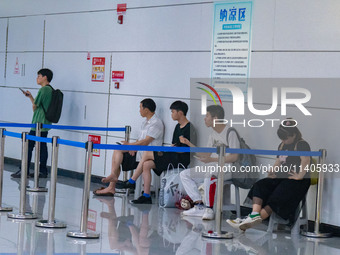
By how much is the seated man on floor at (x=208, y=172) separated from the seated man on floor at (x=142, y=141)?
87cm

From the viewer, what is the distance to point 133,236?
23.6 feet

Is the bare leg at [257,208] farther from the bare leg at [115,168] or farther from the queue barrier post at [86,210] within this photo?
the bare leg at [115,168]

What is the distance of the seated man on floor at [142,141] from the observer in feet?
32.1

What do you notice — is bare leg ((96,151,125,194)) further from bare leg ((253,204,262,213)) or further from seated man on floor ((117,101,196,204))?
bare leg ((253,204,262,213))

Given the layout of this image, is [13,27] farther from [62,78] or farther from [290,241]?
[290,241]

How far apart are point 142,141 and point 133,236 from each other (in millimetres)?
2692

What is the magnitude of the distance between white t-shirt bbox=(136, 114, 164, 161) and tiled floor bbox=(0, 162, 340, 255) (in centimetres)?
103

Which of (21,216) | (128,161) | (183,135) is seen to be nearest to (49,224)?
(21,216)

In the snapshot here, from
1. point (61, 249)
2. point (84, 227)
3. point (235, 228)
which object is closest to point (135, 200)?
point (235, 228)

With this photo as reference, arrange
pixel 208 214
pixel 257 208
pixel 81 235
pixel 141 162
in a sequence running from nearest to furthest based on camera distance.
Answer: pixel 81 235 < pixel 257 208 < pixel 208 214 < pixel 141 162

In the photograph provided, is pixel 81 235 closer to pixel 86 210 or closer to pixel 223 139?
pixel 86 210

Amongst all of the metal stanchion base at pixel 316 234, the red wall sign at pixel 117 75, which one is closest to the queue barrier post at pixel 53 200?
the metal stanchion base at pixel 316 234

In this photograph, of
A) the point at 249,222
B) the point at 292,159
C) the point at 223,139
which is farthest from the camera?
the point at 223,139

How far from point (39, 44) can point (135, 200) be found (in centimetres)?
438
